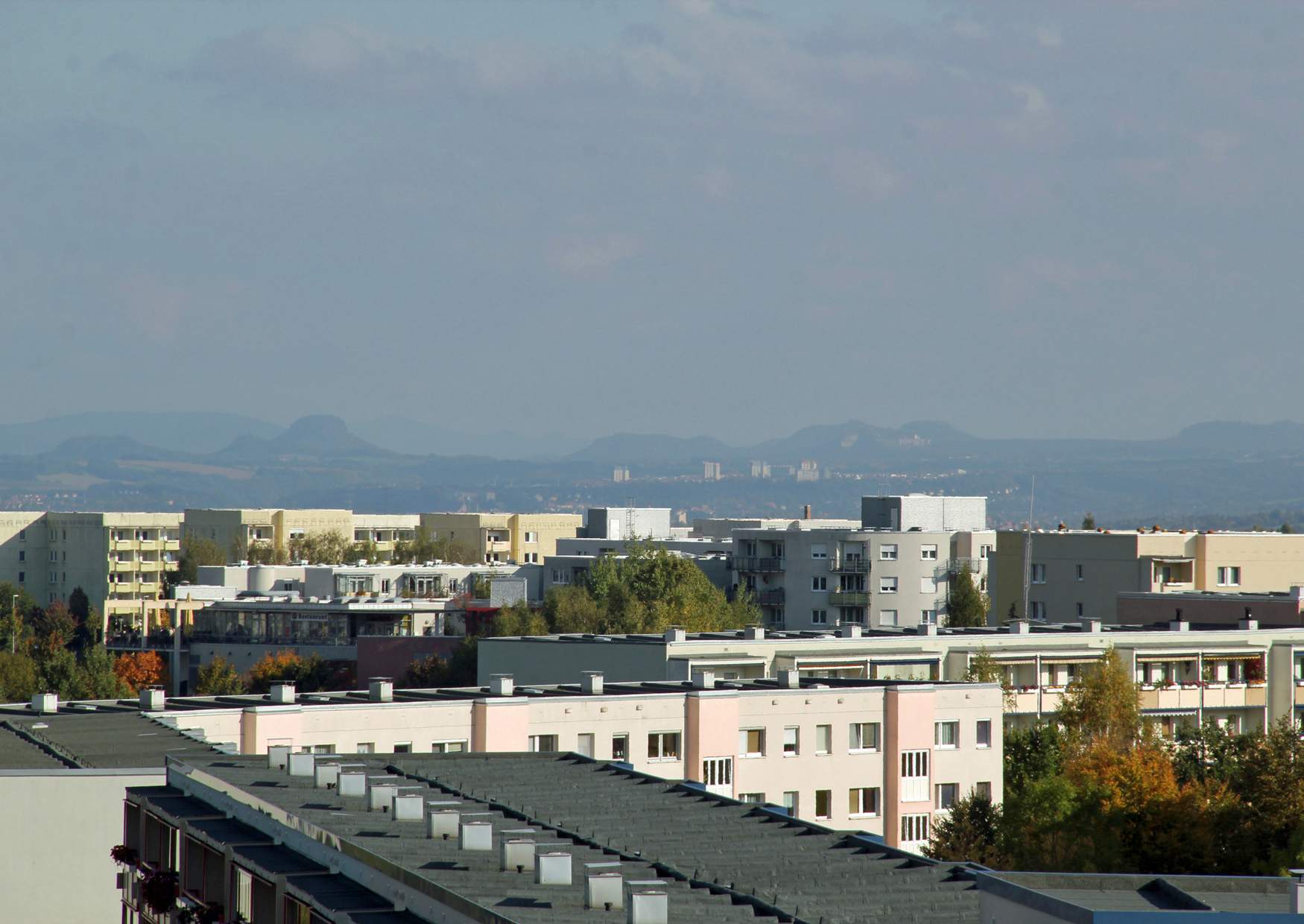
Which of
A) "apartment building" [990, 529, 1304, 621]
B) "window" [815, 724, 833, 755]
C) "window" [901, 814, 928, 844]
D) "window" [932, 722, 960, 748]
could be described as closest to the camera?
"window" [815, 724, 833, 755]

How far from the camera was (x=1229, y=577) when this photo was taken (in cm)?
10288

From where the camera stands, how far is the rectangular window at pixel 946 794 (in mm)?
53594

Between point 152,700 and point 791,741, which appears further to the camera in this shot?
point 791,741

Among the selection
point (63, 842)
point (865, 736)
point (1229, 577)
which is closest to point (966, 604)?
point (1229, 577)

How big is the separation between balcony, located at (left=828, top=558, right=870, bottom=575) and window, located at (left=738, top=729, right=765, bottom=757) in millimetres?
81284

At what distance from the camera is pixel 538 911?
18656 mm

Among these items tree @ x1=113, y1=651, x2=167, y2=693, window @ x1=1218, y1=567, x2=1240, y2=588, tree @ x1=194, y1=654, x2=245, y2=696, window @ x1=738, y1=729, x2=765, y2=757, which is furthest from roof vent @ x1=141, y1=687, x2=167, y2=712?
tree @ x1=113, y1=651, x2=167, y2=693

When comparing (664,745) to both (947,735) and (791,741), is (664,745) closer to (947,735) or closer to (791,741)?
(791,741)

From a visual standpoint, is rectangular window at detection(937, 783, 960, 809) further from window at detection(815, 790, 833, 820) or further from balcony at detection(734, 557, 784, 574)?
balcony at detection(734, 557, 784, 574)

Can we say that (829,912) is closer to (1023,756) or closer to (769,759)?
(769,759)

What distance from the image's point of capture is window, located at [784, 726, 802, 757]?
2041 inches

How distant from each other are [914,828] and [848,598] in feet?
262

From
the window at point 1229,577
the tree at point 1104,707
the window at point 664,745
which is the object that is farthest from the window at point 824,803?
the window at point 1229,577

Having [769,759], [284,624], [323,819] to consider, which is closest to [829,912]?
[323,819]
